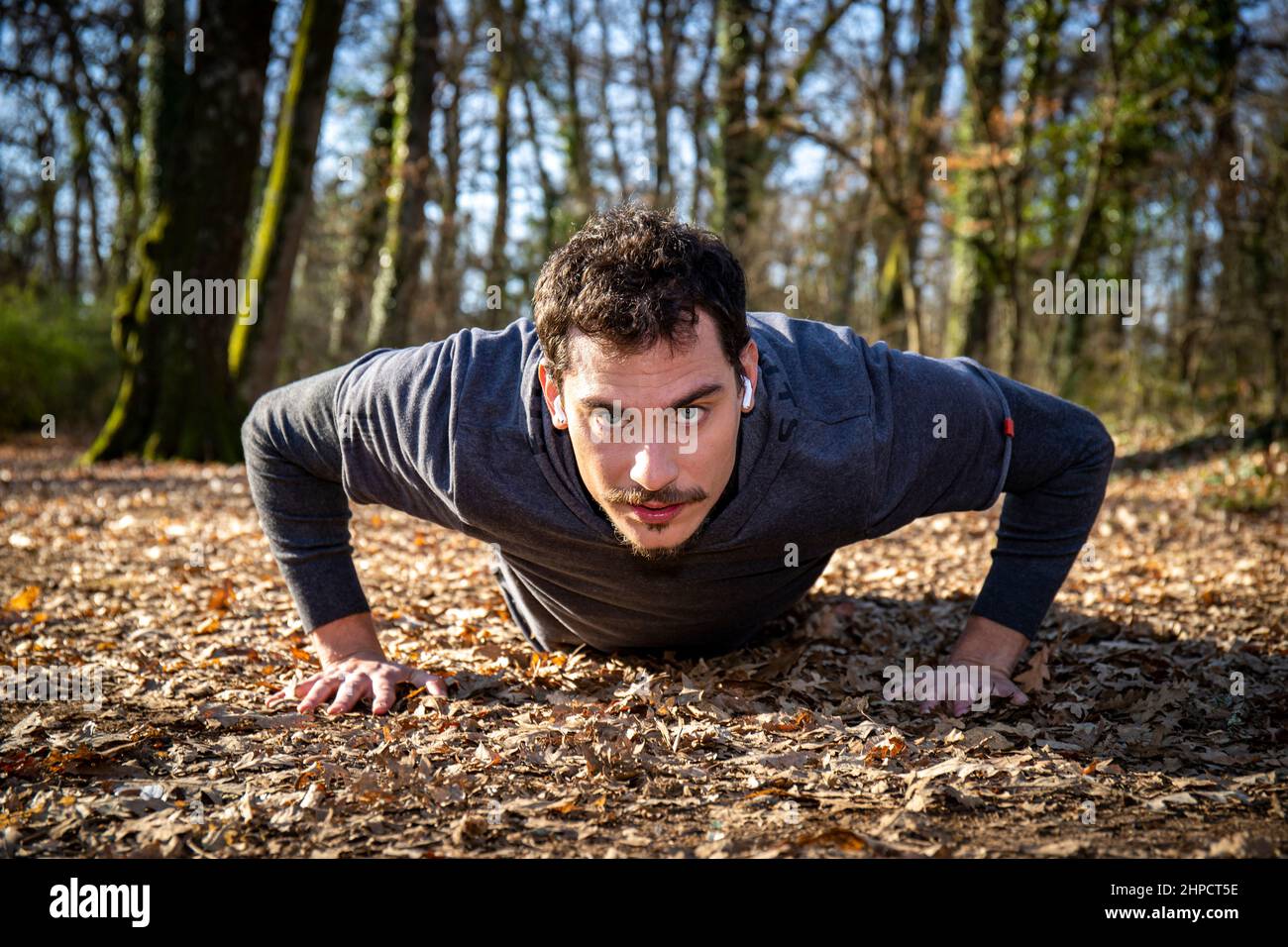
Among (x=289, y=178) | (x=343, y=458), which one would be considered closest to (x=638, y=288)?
(x=343, y=458)

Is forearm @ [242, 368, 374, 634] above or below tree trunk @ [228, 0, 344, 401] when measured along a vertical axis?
below

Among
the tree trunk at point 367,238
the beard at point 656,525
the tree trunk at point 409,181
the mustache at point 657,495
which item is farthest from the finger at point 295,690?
the tree trunk at point 367,238

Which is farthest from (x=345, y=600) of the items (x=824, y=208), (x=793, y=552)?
(x=824, y=208)

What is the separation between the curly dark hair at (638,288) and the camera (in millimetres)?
2908

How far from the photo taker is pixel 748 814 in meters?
2.71

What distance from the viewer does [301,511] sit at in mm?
3836

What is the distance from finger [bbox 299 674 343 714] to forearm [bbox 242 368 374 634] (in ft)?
0.80

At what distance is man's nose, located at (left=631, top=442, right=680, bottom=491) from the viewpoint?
9.35 ft

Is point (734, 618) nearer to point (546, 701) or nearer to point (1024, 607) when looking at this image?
point (546, 701)

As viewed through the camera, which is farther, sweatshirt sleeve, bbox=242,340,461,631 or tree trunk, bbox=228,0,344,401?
tree trunk, bbox=228,0,344,401

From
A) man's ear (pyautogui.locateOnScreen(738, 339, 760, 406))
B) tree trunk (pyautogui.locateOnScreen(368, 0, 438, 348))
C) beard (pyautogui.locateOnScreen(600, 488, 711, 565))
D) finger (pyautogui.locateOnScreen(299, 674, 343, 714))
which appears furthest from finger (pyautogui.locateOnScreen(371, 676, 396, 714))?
tree trunk (pyautogui.locateOnScreen(368, 0, 438, 348))

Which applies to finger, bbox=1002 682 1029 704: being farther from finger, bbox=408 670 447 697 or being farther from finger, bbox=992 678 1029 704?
finger, bbox=408 670 447 697

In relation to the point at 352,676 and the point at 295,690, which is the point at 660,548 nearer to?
the point at 352,676

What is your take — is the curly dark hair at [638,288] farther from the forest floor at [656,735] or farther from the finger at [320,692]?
the finger at [320,692]
